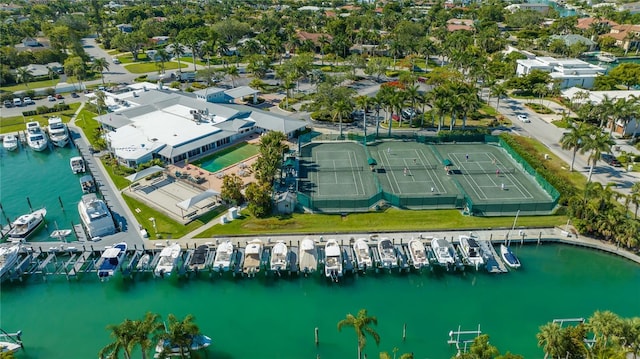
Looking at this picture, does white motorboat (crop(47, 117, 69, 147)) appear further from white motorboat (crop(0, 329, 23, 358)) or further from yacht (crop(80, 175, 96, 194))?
white motorboat (crop(0, 329, 23, 358))

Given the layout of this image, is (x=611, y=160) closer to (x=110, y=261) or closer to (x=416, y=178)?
(x=416, y=178)

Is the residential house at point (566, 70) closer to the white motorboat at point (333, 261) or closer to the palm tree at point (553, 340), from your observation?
the white motorboat at point (333, 261)

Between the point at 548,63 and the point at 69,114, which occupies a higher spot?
the point at 548,63

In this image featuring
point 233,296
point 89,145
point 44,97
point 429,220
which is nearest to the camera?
point 233,296

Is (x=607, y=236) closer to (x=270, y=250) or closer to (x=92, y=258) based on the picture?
(x=270, y=250)

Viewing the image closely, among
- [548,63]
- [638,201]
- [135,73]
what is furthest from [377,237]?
[135,73]

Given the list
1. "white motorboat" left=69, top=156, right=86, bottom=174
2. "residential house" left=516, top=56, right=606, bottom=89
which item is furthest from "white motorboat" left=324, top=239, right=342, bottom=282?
"residential house" left=516, top=56, right=606, bottom=89
